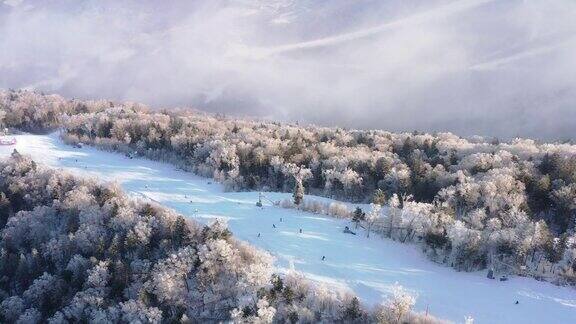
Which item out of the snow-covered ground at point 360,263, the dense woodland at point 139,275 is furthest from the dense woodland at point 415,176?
the dense woodland at point 139,275

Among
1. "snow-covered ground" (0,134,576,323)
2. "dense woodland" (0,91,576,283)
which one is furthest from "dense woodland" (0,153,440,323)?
"dense woodland" (0,91,576,283)

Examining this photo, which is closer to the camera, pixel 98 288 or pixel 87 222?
pixel 98 288

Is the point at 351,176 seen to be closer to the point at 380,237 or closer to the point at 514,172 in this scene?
the point at 380,237

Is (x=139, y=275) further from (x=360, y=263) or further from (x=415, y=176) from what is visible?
(x=415, y=176)

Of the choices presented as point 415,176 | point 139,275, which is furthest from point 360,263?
point 415,176

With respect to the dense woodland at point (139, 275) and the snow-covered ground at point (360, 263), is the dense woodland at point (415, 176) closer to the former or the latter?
the snow-covered ground at point (360, 263)

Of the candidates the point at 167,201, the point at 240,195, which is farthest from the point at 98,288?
the point at 240,195

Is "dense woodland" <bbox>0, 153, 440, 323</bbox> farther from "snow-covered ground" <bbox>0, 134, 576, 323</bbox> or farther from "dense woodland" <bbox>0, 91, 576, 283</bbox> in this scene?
"dense woodland" <bbox>0, 91, 576, 283</bbox>
